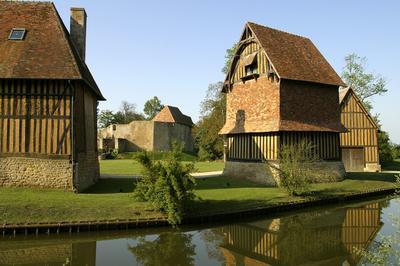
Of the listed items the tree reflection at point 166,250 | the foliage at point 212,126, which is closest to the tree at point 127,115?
the foliage at point 212,126

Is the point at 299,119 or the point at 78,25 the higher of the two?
the point at 78,25

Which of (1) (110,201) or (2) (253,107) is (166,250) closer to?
(1) (110,201)

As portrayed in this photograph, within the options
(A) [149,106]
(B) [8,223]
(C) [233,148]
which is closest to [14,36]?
(B) [8,223]

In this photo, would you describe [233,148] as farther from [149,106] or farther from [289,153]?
[149,106]

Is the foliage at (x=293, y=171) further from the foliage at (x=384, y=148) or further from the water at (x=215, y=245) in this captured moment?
the foliage at (x=384, y=148)

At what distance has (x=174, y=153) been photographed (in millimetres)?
12922

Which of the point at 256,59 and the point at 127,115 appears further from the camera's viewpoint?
the point at 127,115

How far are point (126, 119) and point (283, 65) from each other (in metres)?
55.4

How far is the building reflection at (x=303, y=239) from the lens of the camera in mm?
9906

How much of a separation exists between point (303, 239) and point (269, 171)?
7943 millimetres

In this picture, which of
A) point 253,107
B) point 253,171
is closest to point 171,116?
point 253,107

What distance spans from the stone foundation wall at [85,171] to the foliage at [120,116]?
47047mm

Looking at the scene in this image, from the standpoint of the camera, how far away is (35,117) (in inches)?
578

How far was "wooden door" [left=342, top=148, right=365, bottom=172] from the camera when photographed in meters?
28.3
